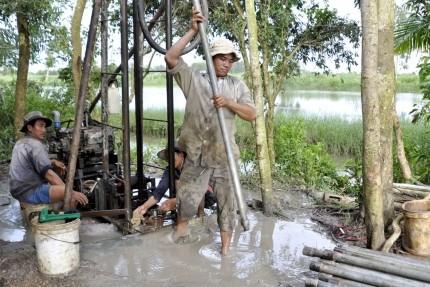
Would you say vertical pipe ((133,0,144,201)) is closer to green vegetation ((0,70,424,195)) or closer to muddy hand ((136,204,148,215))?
green vegetation ((0,70,424,195))

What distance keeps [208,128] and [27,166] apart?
2.12 meters

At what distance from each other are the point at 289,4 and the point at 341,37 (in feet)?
4.62

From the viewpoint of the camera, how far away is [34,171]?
5039 millimetres

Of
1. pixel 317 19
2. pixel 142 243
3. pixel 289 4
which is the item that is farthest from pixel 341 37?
pixel 142 243

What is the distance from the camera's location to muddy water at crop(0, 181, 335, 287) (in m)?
3.94

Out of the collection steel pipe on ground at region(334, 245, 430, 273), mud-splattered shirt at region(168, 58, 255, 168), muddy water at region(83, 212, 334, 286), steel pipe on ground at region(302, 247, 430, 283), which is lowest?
muddy water at region(83, 212, 334, 286)

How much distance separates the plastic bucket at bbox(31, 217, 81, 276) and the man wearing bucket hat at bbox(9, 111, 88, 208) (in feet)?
2.78

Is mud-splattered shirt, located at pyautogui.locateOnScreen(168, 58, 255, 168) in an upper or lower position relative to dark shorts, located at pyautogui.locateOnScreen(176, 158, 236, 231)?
upper

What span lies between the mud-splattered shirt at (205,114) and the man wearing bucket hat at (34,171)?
4.75 ft

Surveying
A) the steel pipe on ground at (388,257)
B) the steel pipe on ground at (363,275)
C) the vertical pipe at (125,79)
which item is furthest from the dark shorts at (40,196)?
the steel pipe on ground at (388,257)

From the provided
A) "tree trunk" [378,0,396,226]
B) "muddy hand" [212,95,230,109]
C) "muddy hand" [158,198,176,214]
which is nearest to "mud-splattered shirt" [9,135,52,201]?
"muddy hand" [158,198,176,214]

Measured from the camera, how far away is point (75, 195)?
4910 millimetres

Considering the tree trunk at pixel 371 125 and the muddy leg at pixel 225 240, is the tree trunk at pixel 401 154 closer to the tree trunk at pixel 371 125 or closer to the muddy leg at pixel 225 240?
the tree trunk at pixel 371 125

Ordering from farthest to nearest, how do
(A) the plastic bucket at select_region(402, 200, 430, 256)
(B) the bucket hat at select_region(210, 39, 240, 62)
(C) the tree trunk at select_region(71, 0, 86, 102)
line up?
(C) the tree trunk at select_region(71, 0, 86, 102) → (A) the plastic bucket at select_region(402, 200, 430, 256) → (B) the bucket hat at select_region(210, 39, 240, 62)
